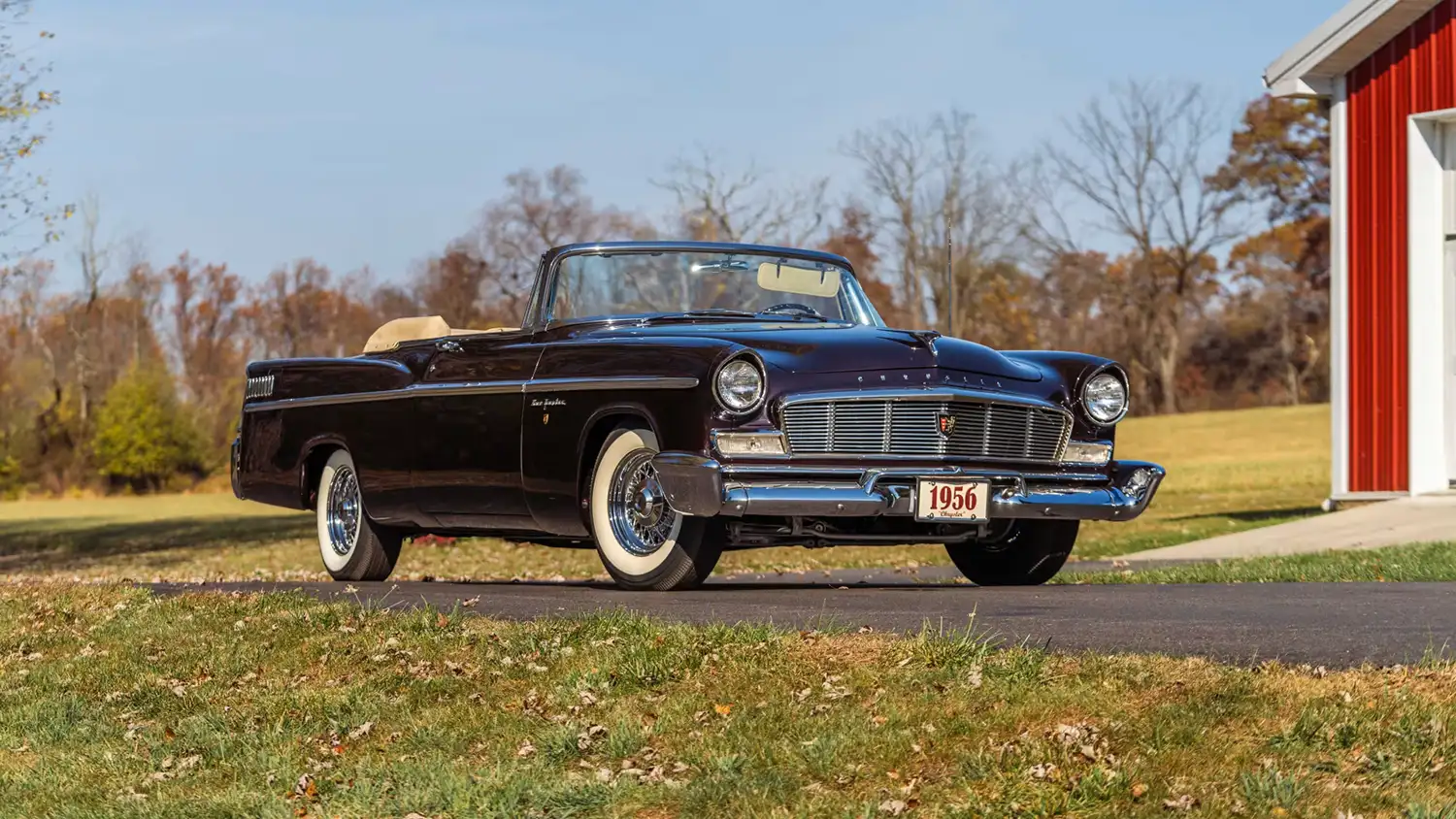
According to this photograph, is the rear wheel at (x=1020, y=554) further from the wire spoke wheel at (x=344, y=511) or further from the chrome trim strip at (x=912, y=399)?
the wire spoke wheel at (x=344, y=511)

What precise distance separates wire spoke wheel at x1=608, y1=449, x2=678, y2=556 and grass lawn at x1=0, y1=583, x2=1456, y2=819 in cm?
158

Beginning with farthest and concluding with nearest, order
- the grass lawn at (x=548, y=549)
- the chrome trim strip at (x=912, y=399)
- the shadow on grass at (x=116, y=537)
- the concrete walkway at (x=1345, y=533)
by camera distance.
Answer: the shadow on grass at (x=116, y=537)
the grass lawn at (x=548, y=549)
the concrete walkway at (x=1345, y=533)
the chrome trim strip at (x=912, y=399)

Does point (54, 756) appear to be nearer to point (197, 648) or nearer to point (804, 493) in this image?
point (197, 648)

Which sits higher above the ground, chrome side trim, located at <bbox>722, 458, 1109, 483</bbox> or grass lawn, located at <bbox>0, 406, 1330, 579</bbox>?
chrome side trim, located at <bbox>722, 458, 1109, 483</bbox>

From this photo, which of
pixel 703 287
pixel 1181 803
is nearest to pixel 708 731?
pixel 1181 803

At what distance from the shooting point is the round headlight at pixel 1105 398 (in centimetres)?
945

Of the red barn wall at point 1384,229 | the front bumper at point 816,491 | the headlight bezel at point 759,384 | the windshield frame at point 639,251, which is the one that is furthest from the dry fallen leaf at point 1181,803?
the red barn wall at point 1384,229

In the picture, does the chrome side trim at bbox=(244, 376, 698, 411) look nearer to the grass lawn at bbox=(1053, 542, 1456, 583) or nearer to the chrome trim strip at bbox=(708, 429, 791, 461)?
the chrome trim strip at bbox=(708, 429, 791, 461)

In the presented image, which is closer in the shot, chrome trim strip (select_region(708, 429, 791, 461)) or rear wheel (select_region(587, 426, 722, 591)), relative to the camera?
chrome trim strip (select_region(708, 429, 791, 461))

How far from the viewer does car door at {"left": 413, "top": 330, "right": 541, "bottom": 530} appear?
31.1ft

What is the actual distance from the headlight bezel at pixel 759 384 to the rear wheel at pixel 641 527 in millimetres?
453

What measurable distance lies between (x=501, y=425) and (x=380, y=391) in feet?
4.39

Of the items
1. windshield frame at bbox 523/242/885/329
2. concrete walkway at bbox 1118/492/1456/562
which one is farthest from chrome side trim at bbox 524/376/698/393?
concrete walkway at bbox 1118/492/1456/562

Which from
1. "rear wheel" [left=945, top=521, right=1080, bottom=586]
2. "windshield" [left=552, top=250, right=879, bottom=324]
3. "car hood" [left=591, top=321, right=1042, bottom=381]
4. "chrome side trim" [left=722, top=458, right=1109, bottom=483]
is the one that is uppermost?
"windshield" [left=552, top=250, right=879, bottom=324]
